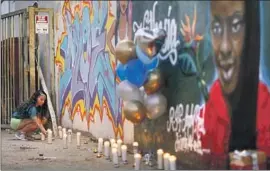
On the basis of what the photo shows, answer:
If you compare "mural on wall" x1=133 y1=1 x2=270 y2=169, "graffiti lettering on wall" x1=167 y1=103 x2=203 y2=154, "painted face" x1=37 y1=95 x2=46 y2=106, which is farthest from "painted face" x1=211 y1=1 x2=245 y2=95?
"painted face" x1=37 y1=95 x2=46 y2=106

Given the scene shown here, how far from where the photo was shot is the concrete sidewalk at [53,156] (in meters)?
5.45

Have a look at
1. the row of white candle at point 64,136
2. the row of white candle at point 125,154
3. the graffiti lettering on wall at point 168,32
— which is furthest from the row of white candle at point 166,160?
the row of white candle at point 64,136

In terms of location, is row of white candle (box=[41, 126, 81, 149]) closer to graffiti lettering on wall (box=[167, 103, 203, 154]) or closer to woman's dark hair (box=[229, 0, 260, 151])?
graffiti lettering on wall (box=[167, 103, 203, 154])

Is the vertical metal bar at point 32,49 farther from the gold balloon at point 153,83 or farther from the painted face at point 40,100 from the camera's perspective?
the gold balloon at point 153,83

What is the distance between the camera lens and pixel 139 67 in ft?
17.6

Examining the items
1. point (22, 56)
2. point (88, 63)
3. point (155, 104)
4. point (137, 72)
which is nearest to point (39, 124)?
point (88, 63)

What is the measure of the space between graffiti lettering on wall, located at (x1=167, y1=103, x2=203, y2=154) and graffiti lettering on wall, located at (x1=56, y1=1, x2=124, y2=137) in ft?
4.20

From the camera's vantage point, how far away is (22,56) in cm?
895

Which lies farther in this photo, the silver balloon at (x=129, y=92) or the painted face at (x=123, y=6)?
the painted face at (x=123, y=6)

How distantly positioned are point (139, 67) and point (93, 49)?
6.85 feet

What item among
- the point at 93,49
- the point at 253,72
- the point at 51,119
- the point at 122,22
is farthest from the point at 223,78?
the point at 51,119

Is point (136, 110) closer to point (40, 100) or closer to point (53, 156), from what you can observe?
point (53, 156)

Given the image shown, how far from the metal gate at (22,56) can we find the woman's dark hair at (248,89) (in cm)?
455

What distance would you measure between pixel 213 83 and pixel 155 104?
0.74 meters
